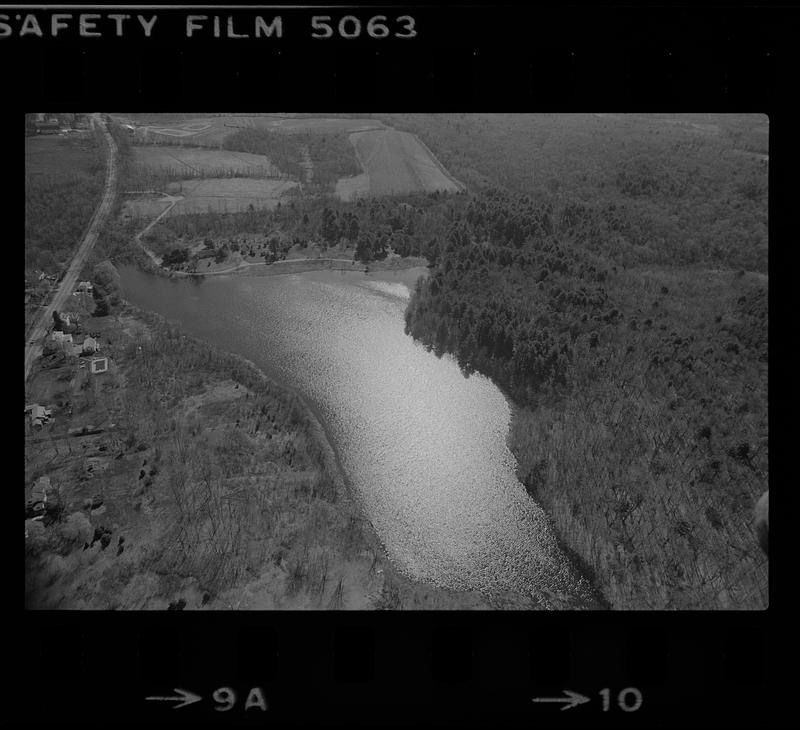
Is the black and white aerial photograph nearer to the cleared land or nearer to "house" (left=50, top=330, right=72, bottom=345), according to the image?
the cleared land

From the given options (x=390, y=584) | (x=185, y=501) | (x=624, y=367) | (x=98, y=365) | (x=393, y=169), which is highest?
(x=393, y=169)

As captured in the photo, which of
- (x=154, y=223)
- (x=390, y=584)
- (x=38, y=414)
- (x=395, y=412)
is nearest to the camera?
(x=390, y=584)
